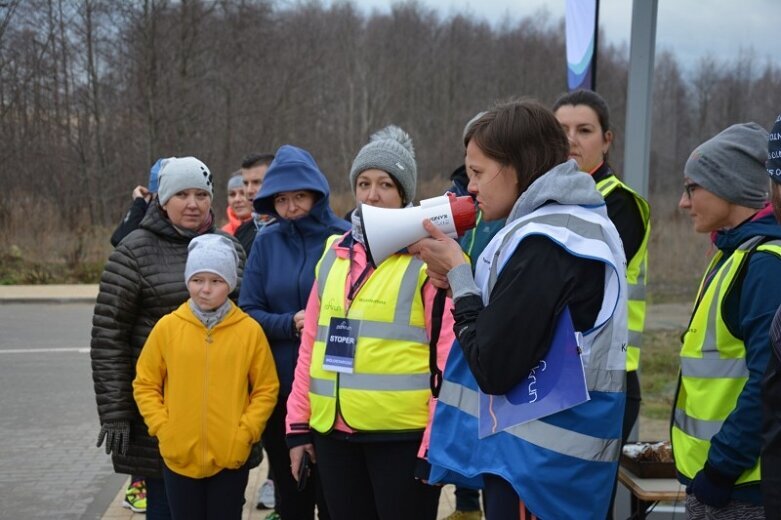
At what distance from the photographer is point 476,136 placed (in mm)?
2447

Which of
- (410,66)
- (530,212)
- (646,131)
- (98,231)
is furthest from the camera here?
(410,66)

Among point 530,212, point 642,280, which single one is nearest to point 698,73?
point 642,280

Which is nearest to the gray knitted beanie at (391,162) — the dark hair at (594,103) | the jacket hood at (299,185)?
the jacket hood at (299,185)

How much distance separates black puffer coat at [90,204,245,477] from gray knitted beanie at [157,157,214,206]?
139 mm

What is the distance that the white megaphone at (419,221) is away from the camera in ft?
8.52

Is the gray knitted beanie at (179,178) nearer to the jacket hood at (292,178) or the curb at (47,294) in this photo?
the jacket hood at (292,178)

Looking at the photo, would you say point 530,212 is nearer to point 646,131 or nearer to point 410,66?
point 646,131

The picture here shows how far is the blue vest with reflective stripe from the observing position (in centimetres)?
223

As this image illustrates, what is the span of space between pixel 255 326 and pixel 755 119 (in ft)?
15.9

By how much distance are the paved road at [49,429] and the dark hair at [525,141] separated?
4340 mm

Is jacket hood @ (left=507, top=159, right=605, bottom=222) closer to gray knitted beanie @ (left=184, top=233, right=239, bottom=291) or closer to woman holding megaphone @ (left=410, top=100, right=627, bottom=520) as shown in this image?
woman holding megaphone @ (left=410, top=100, right=627, bottom=520)

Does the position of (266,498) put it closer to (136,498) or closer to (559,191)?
(136,498)

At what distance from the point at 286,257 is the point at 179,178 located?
70cm

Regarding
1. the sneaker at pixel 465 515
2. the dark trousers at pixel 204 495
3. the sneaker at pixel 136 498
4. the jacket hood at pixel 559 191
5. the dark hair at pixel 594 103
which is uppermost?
the dark hair at pixel 594 103
